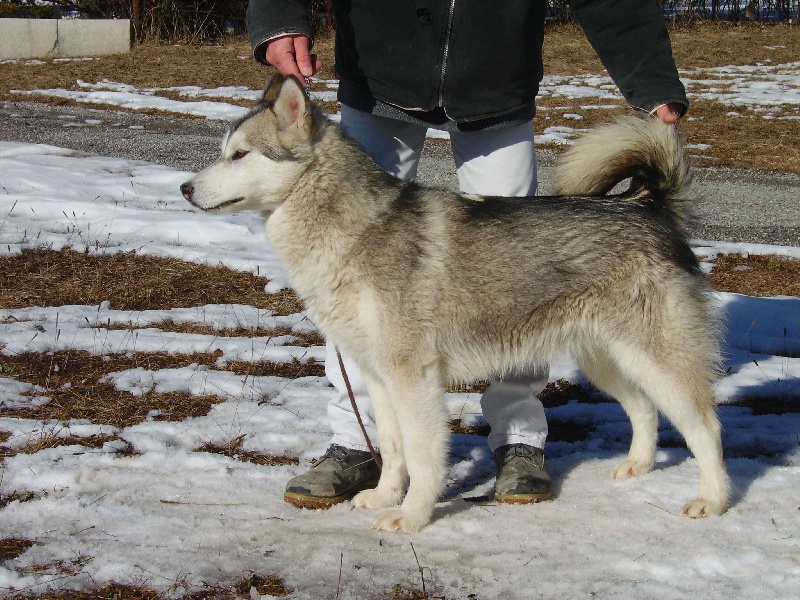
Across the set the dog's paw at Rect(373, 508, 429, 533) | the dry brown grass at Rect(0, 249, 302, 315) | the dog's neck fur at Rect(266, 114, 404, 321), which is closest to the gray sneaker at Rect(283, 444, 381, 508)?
the dog's paw at Rect(373, 508, 429, 533)

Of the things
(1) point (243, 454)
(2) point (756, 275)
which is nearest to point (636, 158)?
(1) point (243, 454)

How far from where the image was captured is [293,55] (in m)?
3.23

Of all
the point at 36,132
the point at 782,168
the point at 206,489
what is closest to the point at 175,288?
the point at 206,489

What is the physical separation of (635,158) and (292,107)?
129cm

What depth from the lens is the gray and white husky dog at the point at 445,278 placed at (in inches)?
118

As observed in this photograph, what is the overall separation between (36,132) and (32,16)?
1353 centimetres

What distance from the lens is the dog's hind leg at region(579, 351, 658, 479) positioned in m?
3.42

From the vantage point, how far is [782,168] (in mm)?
9305

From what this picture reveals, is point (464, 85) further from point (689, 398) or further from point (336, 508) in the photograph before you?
point (336, 508)

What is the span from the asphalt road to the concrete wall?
19.5 feet

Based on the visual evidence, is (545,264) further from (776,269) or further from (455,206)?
(776,269)

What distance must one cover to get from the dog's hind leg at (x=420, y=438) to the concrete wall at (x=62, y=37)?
1758 cm

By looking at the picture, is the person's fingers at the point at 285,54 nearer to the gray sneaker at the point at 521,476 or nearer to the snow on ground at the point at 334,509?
the snow on ground at the point at 334,509

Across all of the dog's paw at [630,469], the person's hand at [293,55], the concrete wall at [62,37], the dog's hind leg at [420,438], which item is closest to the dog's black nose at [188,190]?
the person's hand at [293,55]
